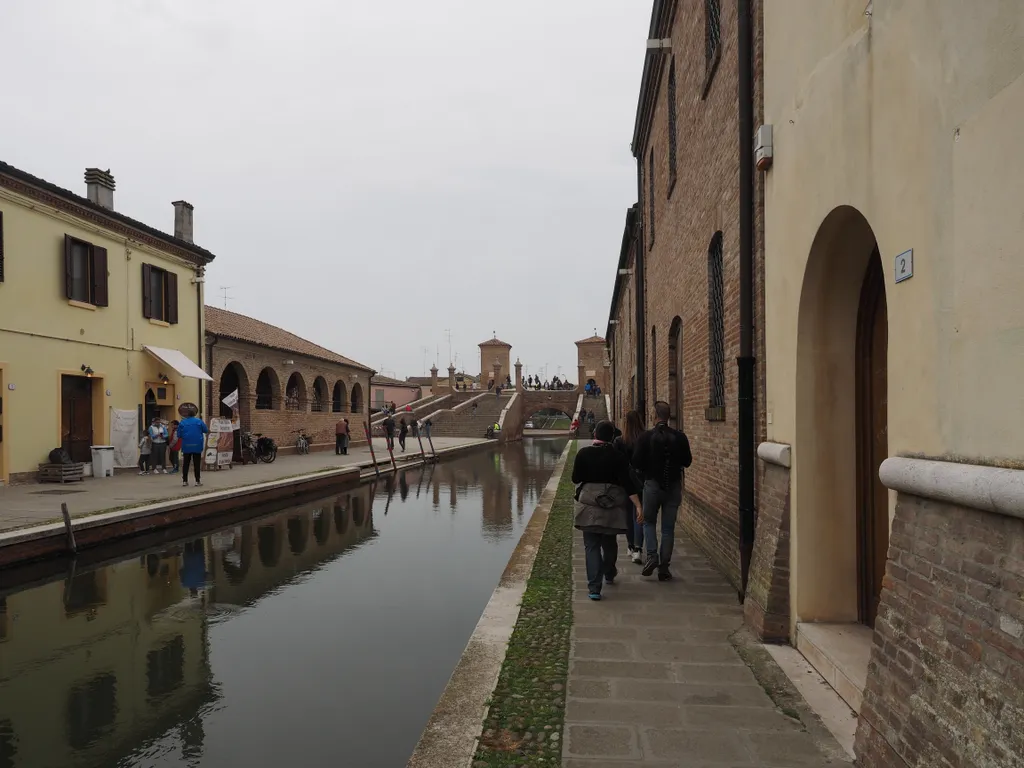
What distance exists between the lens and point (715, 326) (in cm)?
707

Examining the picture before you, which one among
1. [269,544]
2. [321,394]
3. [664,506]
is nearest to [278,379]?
[321,394]

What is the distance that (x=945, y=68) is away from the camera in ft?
8.79

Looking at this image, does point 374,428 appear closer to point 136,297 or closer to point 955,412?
point 136,297

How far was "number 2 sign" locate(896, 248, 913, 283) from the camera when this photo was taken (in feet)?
9.73

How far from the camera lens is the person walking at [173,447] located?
16.7 metres

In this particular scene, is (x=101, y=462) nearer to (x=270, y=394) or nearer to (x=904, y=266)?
(x=270, y=394)

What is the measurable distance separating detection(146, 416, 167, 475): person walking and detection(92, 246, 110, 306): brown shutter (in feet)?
9.96

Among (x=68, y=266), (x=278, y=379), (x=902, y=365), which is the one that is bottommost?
(x=902, y=365)

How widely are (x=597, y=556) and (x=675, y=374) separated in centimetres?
497

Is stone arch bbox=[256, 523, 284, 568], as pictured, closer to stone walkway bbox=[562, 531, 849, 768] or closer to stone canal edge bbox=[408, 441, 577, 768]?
stone canal edge bbox=[408, 441, 577, 768]

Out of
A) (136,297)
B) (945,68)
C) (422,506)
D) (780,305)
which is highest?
(136,297)

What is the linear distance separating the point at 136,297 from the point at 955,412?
18496 millimetres

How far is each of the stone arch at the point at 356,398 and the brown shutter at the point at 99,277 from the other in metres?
16.2

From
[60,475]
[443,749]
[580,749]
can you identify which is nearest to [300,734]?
[443,749]
